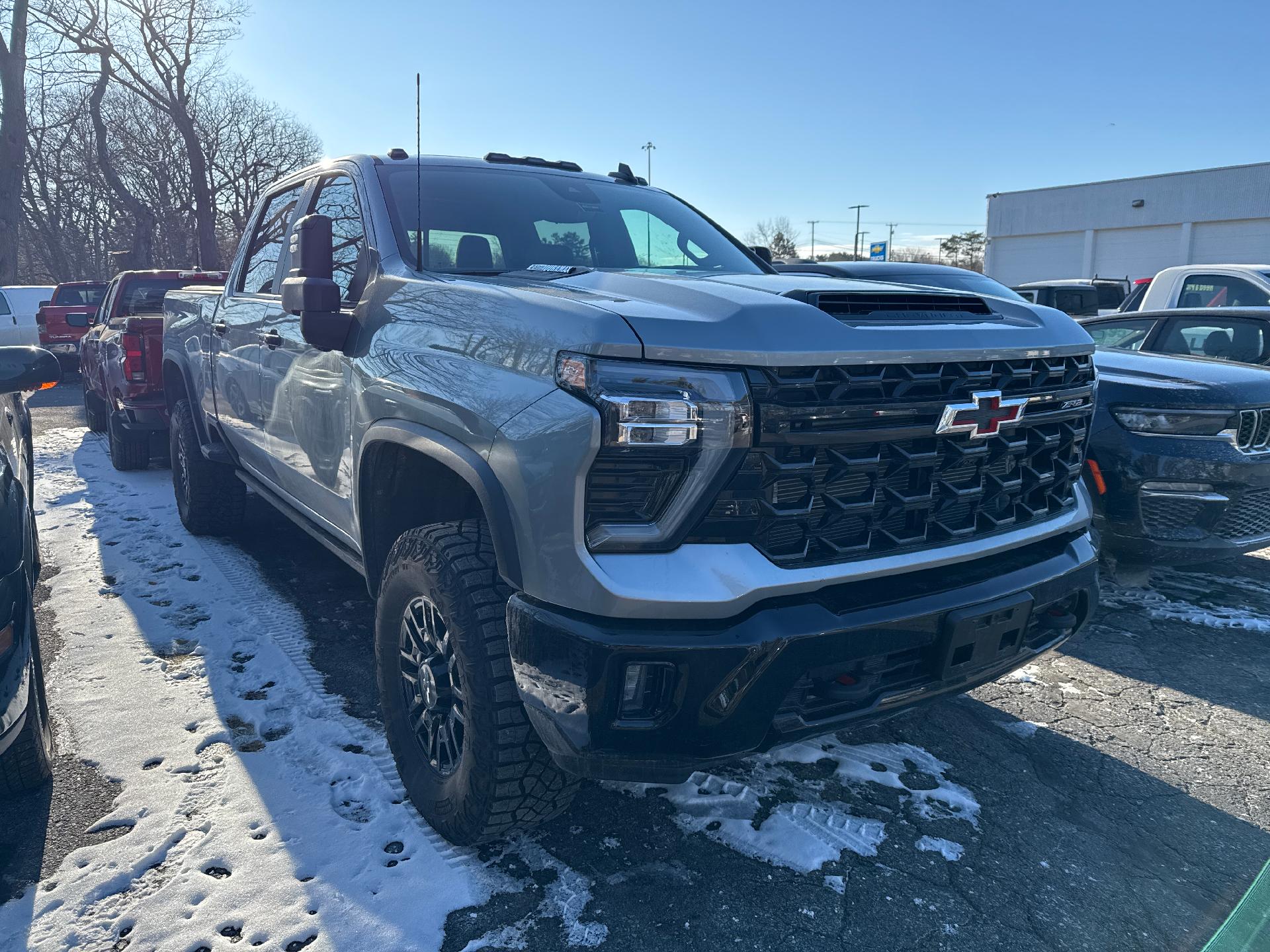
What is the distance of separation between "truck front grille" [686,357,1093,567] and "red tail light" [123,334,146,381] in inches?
256

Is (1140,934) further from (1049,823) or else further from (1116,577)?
(1116,577)

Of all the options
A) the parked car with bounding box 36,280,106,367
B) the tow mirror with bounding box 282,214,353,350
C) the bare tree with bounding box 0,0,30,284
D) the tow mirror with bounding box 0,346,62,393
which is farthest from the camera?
the bare tree with bounding box 0,0,30,284

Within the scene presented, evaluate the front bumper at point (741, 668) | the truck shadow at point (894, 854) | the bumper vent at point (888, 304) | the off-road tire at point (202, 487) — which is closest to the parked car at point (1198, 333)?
the truck shadow at point (894, 854)

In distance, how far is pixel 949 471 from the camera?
2293 millimetres

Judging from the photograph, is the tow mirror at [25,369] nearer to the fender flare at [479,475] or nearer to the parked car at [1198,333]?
the fender flare at [479,475]

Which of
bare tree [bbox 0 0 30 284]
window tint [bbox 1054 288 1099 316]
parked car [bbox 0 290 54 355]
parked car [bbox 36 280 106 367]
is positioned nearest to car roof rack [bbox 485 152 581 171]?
window tint [bbox 1054 288 1099 316]

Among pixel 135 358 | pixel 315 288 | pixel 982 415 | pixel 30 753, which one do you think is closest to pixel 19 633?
pixel 30 753

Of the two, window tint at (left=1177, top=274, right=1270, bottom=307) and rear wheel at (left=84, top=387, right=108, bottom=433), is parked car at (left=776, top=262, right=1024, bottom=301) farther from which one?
rear wheel at (left=84, top=387, right=108, bottom=433)

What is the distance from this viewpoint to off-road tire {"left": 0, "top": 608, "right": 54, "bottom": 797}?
8.78 feet

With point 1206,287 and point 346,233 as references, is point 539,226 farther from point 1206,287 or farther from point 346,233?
point 1206,287

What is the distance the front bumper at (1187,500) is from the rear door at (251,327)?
385cm

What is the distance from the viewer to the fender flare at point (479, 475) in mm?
2096

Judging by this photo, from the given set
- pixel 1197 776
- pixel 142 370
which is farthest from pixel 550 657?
pixel 142 370

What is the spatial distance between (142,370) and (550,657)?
250 inches
